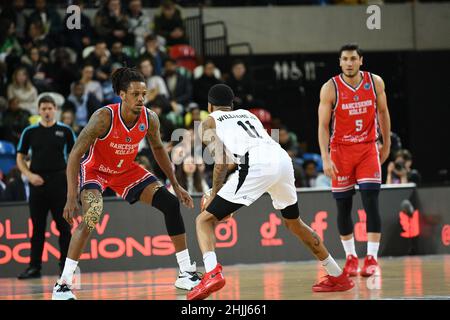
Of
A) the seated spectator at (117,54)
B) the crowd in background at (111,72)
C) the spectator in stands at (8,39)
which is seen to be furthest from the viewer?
the seated spectator at (117,54)

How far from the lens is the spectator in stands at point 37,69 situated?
15602 millimetres

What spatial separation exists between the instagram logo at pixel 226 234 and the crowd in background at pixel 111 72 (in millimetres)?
908

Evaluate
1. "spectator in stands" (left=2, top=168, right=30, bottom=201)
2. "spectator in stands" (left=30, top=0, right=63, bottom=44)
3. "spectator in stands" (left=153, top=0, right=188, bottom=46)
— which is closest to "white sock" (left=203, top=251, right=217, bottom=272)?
"spectator in stands" (left=2, top=168, right=30, bottom=201)

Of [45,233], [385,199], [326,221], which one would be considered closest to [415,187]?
[385,199]

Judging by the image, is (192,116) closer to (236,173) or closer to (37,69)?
(37,69)

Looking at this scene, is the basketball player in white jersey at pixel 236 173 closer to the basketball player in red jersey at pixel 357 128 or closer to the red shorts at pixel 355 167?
the basketball player in red jersey at pixel 357 128

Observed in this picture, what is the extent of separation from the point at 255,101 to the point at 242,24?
2.29 m

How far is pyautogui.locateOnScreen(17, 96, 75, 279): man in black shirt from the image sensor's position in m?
11.7

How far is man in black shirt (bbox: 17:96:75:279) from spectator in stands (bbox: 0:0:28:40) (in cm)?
541

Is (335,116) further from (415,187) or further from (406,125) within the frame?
(406,125)

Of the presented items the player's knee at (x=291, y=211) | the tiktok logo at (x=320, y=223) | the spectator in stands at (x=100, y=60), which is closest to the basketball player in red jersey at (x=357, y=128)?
the player's knee at (x=291, y=211)

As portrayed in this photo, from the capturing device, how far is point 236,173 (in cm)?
852

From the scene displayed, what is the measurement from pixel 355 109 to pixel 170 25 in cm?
816
